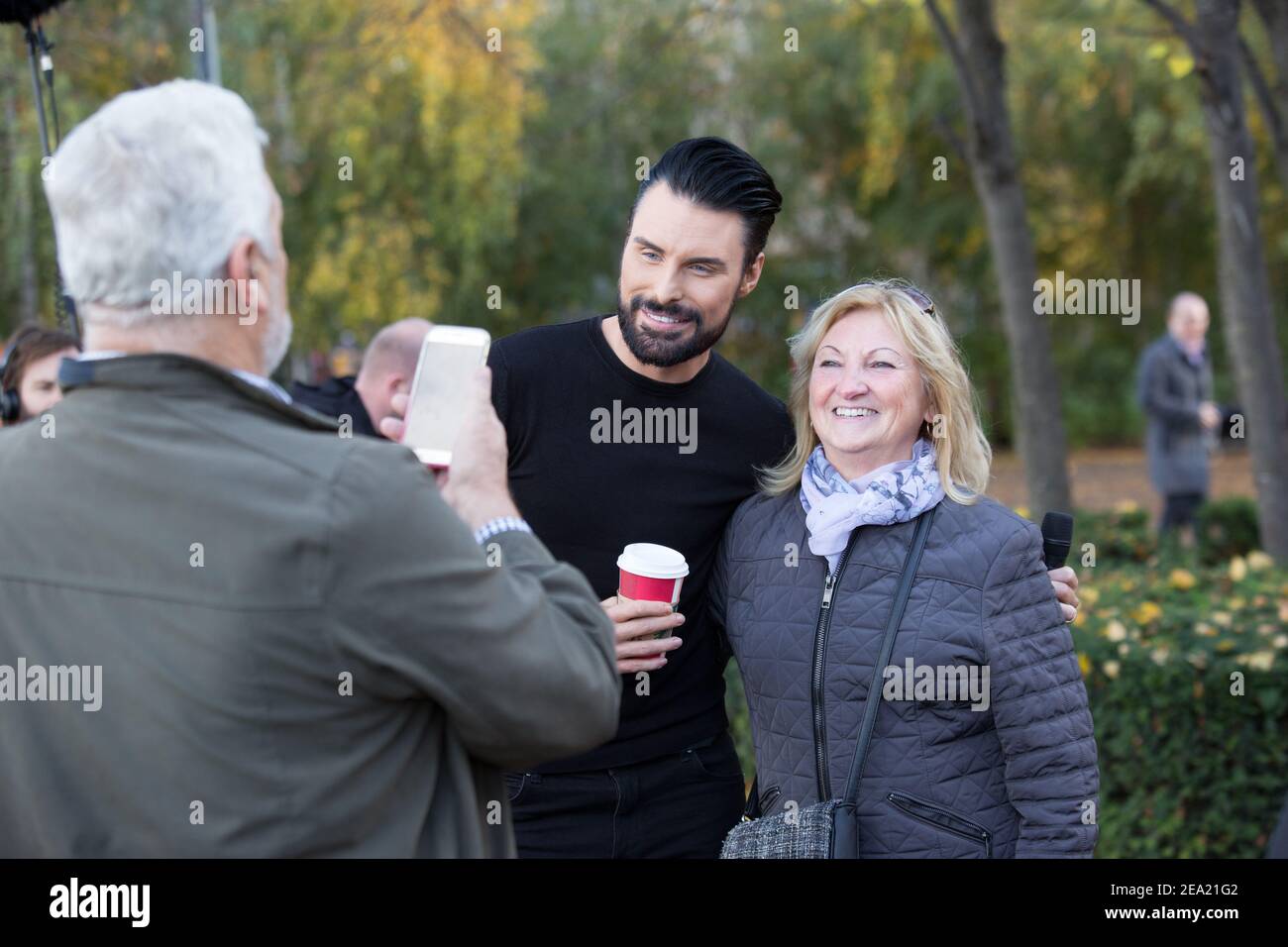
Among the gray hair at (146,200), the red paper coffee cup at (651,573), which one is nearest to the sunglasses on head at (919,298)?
the red paper coffee cup at (651,573)

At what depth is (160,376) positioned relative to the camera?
161 cm

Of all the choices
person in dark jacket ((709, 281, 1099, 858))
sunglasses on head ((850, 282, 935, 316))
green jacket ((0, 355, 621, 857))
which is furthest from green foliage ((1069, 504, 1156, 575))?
green jacket ((0, 355, 621, 857))

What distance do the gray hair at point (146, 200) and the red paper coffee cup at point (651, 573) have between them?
3.62 feet

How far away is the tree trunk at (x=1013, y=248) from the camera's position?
6484mm

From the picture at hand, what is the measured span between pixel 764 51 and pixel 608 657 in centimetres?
1821

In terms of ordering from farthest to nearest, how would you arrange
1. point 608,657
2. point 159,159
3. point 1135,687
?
1. point 1135,687
2. point 608,657
3. point 159,159

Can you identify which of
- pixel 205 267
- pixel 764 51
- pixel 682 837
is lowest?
pixel 682 837

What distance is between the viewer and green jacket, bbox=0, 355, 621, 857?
1.55 metres

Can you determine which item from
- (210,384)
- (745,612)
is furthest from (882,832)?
(210,384)

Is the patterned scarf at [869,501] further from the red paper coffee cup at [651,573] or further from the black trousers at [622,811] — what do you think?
the black trousers at [622,811]

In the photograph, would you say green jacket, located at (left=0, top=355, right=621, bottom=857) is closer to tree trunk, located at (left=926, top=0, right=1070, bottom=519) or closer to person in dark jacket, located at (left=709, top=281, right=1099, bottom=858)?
person in dark jacket, located at (left=709, top=281, right=1099, bottom=858)

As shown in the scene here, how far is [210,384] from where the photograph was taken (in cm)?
162

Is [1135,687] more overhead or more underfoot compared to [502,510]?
more underfoot
